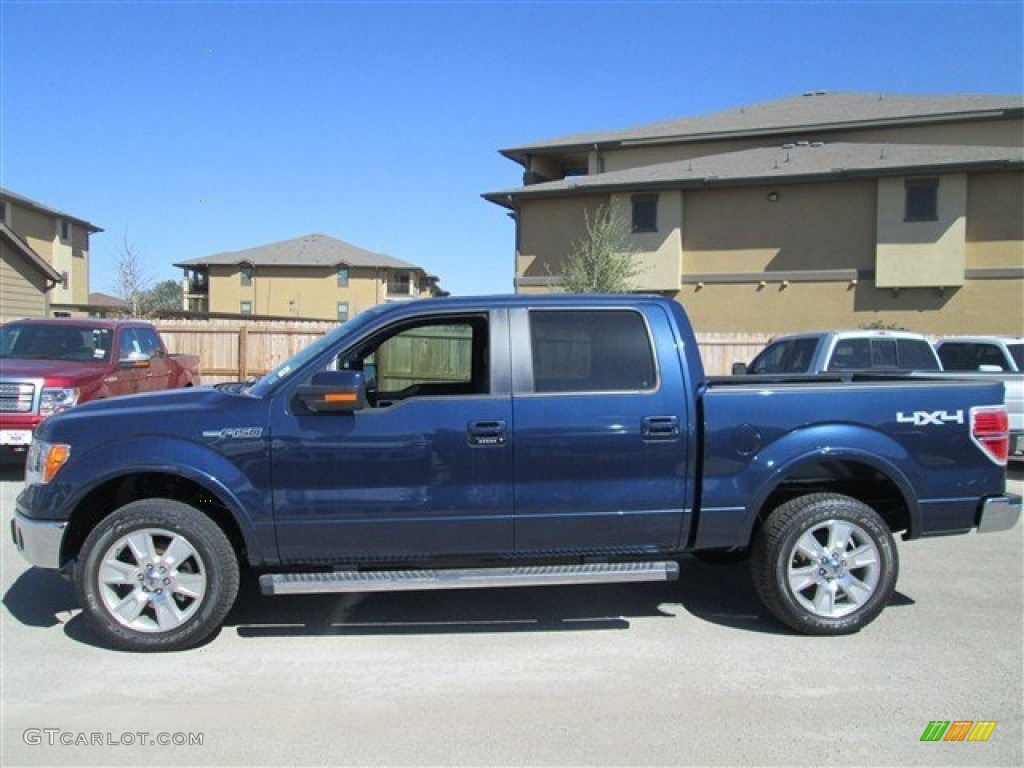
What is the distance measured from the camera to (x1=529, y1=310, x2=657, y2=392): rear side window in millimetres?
4805

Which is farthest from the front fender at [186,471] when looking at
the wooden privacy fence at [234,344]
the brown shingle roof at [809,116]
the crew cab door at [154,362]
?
the brown shingle roof at [809,116]

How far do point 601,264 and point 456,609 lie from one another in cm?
2145

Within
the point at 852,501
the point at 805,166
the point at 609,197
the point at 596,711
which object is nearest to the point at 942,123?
the point at 805,166

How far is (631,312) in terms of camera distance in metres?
4.98

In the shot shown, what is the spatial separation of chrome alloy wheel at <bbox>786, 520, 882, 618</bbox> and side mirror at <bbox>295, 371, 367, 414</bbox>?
2.69 metres

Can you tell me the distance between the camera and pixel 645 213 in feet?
96.2

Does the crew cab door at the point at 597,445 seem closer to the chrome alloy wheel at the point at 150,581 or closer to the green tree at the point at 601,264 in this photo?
the chrome alloy wheel at the point at 150,581

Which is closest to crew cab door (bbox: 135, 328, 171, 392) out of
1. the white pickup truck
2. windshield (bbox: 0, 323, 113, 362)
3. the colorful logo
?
windshield (bbox: 0, 323, 113, 362)

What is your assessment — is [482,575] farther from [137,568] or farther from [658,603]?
[137,568]

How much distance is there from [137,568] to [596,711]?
2.60 m

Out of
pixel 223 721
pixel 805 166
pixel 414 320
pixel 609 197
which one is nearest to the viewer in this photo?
pixel 223 721

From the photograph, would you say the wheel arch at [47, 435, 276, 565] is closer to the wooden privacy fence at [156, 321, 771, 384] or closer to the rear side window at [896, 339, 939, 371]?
the rear side window at [896, 339, 939, 371]

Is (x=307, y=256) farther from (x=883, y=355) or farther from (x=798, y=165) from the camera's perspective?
(x=883, y=355)

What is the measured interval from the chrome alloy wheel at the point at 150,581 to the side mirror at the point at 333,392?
3.44 ft
